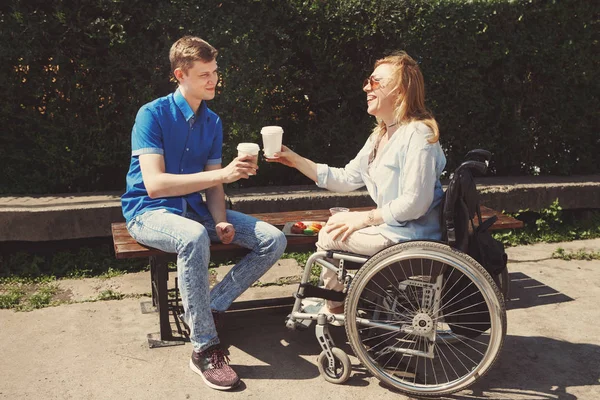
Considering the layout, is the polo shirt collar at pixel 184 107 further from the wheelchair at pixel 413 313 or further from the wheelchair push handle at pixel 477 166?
the wheelchair push handle at pixel 477 166

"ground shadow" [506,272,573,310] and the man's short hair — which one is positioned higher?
the man's short hair

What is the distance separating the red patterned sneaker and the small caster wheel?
0.44 meters

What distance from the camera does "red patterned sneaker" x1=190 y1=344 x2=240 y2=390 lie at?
11.6 feet

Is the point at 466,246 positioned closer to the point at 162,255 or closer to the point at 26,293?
the point at 162,255

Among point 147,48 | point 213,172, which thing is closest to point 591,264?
point 213,172

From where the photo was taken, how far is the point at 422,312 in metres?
3.48

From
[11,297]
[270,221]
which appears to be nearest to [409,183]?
[270,221]

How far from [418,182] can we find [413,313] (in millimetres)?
667

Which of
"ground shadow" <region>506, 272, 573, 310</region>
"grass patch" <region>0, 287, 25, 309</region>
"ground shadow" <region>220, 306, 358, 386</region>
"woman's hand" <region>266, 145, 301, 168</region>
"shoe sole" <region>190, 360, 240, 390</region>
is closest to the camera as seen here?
"shoe sole" <region>190, 360, 240, 390</region>

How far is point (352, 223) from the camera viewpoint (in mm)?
3646

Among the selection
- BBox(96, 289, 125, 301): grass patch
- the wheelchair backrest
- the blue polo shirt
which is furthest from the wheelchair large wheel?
BBox(96, 289, 125, 301): grass patch

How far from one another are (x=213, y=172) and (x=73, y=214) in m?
1.96

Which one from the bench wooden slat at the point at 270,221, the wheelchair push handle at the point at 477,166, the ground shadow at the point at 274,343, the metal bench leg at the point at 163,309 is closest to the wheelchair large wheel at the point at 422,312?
the ground shadow at the point at 274,343

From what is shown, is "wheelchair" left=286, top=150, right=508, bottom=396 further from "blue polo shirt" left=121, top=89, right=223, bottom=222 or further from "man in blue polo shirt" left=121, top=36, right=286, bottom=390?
"blue polo shirt" left=121, top=89, right=223, bottom=222
